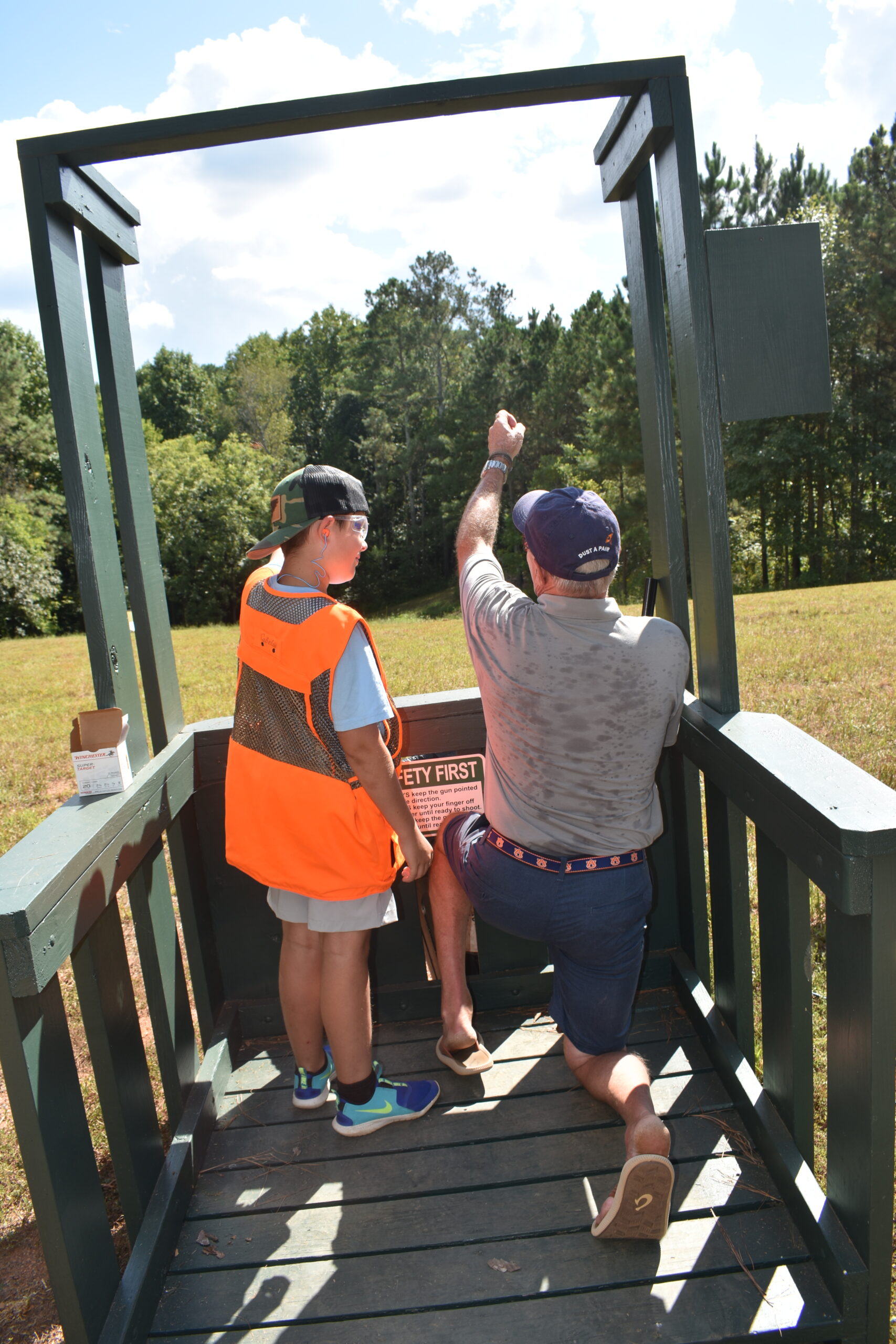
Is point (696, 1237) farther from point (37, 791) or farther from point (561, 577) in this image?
point (37, 791)

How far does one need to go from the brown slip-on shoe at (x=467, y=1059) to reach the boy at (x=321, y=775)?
0.26 m

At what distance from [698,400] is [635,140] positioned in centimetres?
73

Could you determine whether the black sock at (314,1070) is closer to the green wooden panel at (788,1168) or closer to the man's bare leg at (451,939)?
the man's bare leg at (451,939)

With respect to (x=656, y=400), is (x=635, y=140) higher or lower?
higher

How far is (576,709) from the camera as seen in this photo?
1.96 metres

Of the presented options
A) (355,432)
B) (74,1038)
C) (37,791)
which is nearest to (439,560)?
(355,432)

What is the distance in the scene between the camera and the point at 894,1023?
1.60 meters

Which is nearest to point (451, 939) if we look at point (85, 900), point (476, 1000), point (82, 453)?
point (476, 1000)


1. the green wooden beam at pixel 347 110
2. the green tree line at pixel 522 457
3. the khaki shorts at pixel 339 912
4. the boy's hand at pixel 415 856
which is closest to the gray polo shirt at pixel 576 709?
the boy's hand at pixel 415 856

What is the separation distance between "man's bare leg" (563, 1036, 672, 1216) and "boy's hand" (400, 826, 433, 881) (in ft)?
1.82

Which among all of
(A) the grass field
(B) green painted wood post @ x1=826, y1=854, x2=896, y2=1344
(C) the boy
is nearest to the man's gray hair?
(C) the boy

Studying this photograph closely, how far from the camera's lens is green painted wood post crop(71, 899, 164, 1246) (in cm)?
187

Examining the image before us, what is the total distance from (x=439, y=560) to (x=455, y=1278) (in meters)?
39.1

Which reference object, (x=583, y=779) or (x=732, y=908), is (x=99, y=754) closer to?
(x=583, y=779)
